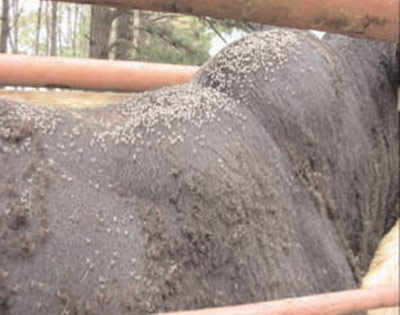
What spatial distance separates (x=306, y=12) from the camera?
1.39 meters

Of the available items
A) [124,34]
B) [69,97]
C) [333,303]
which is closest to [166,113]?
[333,303]

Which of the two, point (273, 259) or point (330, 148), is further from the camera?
point (330, 148)

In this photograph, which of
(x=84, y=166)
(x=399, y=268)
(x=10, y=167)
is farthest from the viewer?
(x=84, y=166)

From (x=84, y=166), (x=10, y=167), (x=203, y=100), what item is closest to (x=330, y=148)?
(x=203, y=100)

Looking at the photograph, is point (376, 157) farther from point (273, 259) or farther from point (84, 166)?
point (84, 166)

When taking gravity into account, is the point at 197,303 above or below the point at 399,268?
below

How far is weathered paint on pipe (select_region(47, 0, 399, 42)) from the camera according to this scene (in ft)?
4.31

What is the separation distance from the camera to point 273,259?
2.05m

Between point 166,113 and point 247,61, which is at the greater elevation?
point 247,61

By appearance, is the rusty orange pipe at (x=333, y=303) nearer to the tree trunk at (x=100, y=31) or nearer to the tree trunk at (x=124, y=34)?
the tree trunk at (x=100, y=31)

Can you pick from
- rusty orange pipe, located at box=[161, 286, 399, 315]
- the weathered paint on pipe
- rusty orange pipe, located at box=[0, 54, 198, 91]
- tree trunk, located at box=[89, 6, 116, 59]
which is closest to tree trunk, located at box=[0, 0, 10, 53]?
tree trunk, located at box=[89, 6, 116, 59]

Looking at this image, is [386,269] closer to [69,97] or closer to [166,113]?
[166,113]

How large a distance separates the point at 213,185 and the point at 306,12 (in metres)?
0.72

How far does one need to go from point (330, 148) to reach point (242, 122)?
Result: 349 millimetres
